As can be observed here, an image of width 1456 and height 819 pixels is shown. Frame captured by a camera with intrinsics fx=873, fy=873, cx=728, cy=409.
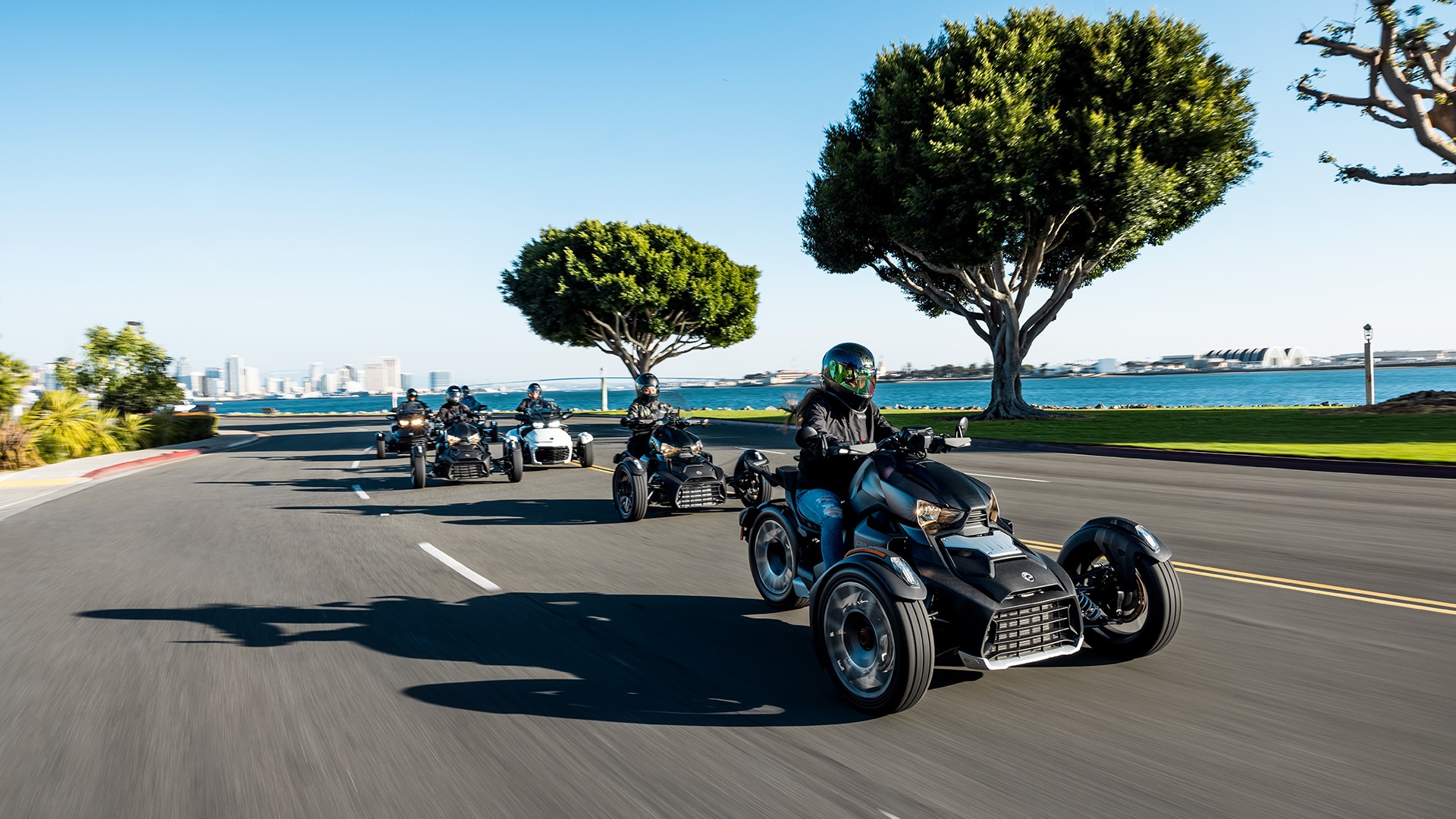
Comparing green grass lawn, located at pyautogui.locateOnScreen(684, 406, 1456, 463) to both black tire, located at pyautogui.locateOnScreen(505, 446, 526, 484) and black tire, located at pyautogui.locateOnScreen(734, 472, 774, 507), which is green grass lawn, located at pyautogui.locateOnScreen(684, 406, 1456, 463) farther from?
black tire, located at pyautogui.locateOnScreen(505, 446, 526, 484)

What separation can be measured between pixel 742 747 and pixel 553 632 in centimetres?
221

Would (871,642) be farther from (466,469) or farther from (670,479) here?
(466,469)

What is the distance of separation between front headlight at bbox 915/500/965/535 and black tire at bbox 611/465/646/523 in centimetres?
634

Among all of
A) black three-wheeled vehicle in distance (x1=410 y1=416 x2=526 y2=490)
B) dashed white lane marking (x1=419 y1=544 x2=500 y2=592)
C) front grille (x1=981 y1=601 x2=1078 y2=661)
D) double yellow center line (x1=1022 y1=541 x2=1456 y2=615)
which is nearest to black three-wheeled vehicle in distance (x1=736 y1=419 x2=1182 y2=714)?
front grille (x1=981 y1=601 x2=1078 y2=661)

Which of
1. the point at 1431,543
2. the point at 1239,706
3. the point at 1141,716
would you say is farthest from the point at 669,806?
the point at 1431,543

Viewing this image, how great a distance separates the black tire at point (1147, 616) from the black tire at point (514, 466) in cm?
1117

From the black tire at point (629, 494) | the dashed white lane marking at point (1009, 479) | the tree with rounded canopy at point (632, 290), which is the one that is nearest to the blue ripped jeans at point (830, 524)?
the black tire at point (629, 494)

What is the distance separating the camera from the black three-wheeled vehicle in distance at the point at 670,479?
10531mm

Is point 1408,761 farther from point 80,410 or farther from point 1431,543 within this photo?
point 80,410

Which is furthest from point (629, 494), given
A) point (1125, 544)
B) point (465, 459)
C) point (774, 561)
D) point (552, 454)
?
point (1125, 544)

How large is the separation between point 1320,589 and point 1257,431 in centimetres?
1804

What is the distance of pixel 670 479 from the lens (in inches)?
428

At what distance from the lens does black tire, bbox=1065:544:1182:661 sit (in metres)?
4.56

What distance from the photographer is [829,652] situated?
4410 millimetres
